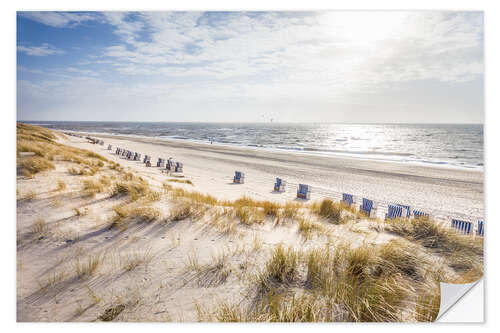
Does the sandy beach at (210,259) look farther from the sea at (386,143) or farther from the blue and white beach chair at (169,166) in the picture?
the blue and white beach chair at (169,166)

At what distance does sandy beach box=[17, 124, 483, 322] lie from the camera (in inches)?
92.4

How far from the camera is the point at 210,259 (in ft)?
9.07

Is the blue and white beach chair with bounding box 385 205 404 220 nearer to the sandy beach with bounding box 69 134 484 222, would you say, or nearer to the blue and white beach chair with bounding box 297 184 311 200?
the sandy beach with bounding box 69 134 484 222

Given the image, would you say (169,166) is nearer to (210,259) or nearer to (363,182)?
(363,182)

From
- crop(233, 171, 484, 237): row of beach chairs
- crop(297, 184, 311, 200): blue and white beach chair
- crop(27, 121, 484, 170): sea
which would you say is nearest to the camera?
crop(233, 171, 484, 237): row of beach chairs

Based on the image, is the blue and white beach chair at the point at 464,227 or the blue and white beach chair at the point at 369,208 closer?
the blue and white beach chair at the point at 464,227

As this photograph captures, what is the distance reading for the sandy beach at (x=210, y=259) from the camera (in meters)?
2.35

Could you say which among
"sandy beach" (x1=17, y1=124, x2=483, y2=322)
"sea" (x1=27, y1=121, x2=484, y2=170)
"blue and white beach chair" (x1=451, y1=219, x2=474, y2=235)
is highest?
"sea" (x1=27, y1=121, x2=484, y2=170)

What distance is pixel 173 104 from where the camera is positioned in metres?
4.71

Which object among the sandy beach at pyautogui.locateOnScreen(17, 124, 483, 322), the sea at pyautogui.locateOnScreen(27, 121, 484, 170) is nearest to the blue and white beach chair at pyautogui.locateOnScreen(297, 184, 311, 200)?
the sea at pyautogui.locateOnScreen(27, 121, 484, 170)

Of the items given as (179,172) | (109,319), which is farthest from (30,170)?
(179,172)

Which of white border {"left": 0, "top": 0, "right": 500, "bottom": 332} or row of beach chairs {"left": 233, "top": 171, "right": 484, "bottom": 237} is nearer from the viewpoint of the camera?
white border {"left": 0, "top": 0, "right": 500, "bottom": 332}
